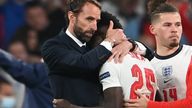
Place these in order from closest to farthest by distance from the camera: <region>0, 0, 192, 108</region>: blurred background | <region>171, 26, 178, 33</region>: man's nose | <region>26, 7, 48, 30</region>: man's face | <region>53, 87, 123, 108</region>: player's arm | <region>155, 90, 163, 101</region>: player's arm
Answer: <region>53, 87, 123, 108</region>: player's arm, <region>155, 90, 163, 101</region>: player's arm, <region>171, 26, 178, 33</region>: man's nose, <region>0, 0, 192, 108</region>: blurred background, <region>26, 7, 48, 30</region>: man's face

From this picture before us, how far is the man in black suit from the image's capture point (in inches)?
249

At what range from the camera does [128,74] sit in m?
6.27

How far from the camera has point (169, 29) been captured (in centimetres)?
684

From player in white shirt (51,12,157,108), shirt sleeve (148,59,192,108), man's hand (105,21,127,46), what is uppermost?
man's hand (105,21,127,46)

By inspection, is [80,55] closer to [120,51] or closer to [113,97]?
[120,51]

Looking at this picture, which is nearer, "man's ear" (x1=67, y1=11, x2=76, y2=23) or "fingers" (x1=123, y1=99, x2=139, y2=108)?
"fingers" (x1=123, y1=99, x2=139, y2=108)

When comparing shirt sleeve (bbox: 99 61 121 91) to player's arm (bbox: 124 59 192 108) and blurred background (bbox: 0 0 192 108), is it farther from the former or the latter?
blurred background (bbox: 0 0 192 108)

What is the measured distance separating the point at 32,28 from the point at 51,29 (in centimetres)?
32

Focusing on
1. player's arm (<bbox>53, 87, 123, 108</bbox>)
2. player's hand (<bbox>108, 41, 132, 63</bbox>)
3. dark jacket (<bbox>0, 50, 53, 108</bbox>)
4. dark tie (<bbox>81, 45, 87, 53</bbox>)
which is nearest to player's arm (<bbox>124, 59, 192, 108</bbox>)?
player's arm (<bbox>53, 87, 123, 108</bbox>)

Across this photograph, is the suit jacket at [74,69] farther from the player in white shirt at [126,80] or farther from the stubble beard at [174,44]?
the stubble beard at [174,44]

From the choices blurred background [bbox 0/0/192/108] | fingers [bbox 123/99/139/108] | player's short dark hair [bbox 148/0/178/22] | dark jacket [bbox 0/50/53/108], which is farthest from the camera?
blurred background [bbox 0/0/192/108]

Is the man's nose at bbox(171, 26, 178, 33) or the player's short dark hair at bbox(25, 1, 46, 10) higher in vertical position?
the player's short dark hair at bbox(25, 1, 46, 10)

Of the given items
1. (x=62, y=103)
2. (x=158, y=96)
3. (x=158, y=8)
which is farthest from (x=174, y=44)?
(x=62, y=103)

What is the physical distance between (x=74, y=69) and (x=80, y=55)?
0.12 metres
